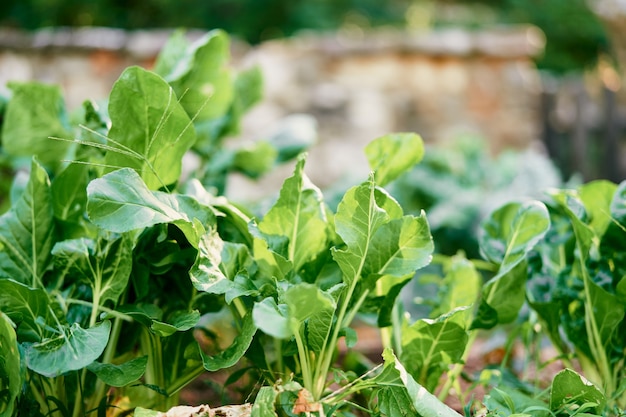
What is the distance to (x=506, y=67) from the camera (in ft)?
13.1

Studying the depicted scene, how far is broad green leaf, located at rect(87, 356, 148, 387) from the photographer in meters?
1.02

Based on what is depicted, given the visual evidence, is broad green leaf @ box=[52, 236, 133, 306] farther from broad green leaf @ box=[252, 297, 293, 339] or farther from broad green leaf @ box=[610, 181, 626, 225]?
broad green leaf @ box=[610, 181, 626, 225]

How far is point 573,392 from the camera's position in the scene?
104 centimetres

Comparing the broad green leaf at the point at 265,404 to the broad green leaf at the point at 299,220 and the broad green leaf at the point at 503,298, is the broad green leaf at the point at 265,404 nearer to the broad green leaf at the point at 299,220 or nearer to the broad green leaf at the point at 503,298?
the broad green leaf at the point at 299,220

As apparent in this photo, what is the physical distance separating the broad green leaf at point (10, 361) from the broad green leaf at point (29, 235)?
0.62 feet

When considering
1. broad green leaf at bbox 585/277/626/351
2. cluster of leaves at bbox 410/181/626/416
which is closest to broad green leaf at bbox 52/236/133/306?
cluster of leaves at bbox 410/181/626/416

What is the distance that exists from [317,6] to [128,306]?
835cm

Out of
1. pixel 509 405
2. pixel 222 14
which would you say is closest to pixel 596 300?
pixel 509 405

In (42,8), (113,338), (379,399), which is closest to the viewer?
(379,399)

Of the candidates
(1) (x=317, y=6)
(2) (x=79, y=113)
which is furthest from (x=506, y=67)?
(1) (x=317, y=6)

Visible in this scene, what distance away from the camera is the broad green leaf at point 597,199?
1.30 metres

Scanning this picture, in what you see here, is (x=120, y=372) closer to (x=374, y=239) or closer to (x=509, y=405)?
(x=374, y=239)

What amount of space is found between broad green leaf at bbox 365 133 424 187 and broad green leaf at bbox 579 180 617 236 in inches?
12.5

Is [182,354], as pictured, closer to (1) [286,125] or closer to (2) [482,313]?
(2) [482,313]
